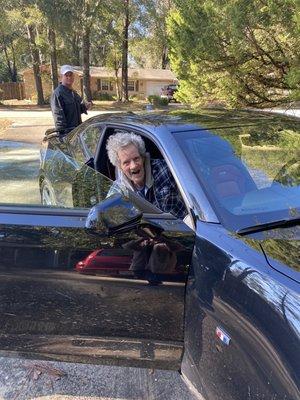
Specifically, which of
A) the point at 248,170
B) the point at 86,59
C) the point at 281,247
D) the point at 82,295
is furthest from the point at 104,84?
the point at 281,247

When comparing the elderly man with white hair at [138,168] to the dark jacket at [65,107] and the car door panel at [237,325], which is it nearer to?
the car door panel at [237,325]

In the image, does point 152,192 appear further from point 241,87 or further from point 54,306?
point 241,87

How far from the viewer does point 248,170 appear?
2.39 metres

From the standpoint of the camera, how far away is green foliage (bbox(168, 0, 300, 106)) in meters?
6.43

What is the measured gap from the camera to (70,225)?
2098 millimetres

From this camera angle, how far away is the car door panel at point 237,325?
1.51 metres

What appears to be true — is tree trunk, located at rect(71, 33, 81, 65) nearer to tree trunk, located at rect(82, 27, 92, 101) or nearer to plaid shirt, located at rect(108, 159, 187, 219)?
tree trunk, located at rect(82, 27, 92, 101)

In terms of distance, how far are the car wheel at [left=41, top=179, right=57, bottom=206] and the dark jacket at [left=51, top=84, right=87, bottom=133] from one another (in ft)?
11.0

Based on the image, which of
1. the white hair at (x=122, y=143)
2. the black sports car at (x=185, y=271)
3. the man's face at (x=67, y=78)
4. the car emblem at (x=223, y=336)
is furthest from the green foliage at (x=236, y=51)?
the car emblem at (x=223, y=336)

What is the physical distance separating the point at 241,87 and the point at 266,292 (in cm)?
688

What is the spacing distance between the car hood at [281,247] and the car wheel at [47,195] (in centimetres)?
111

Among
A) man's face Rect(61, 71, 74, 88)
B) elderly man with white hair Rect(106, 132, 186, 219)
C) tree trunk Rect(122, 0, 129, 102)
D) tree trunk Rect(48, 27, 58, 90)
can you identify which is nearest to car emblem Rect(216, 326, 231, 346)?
elderly man with white hair Rect(106, 132, 186, 219)

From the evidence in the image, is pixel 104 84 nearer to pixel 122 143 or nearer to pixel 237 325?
pixel 122 143

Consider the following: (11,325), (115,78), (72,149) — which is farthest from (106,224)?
(115,78)
